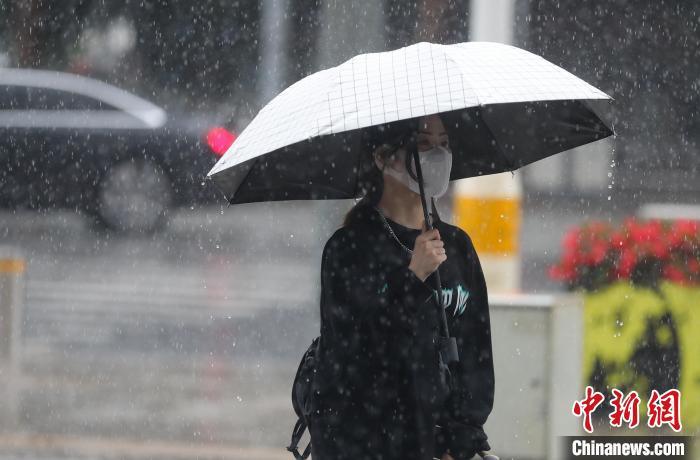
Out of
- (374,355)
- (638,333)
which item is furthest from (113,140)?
(374,355)

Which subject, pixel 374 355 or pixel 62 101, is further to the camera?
pixel 62 101

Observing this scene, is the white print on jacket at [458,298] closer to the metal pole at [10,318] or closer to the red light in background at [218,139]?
the metal pole at [10,318]

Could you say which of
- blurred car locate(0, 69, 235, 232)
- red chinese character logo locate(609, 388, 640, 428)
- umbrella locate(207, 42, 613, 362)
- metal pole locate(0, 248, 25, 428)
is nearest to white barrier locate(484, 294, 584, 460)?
red chinese character logo locate(609, 388, 640, 428)

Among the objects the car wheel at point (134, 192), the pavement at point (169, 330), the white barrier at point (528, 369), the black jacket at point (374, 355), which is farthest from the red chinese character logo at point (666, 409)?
the car wheel at point (134, 192)

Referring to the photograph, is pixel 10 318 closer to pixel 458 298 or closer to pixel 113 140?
pixel 458 298

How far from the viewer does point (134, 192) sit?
12.2 m

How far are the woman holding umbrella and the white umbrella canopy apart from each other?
0.62 feet

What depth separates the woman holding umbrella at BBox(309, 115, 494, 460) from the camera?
270cm

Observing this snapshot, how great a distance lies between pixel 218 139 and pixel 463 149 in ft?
28.4

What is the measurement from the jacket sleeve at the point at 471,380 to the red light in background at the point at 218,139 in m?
8.66

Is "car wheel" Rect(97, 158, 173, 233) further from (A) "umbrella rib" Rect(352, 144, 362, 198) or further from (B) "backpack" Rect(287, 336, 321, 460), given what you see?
(B) "backpack" Rect(287, 336, 321, 460)

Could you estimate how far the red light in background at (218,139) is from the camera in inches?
454

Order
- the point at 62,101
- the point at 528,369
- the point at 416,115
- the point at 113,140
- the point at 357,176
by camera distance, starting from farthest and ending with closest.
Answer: the point at 113,140 → the point at 62,101 → the point at 528,369 → the point at 357,176 → the point at 416,115

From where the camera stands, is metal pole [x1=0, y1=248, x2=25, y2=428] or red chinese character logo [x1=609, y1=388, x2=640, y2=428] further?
metal pole [x1=0, y1=248, x2=25, y2=428]
